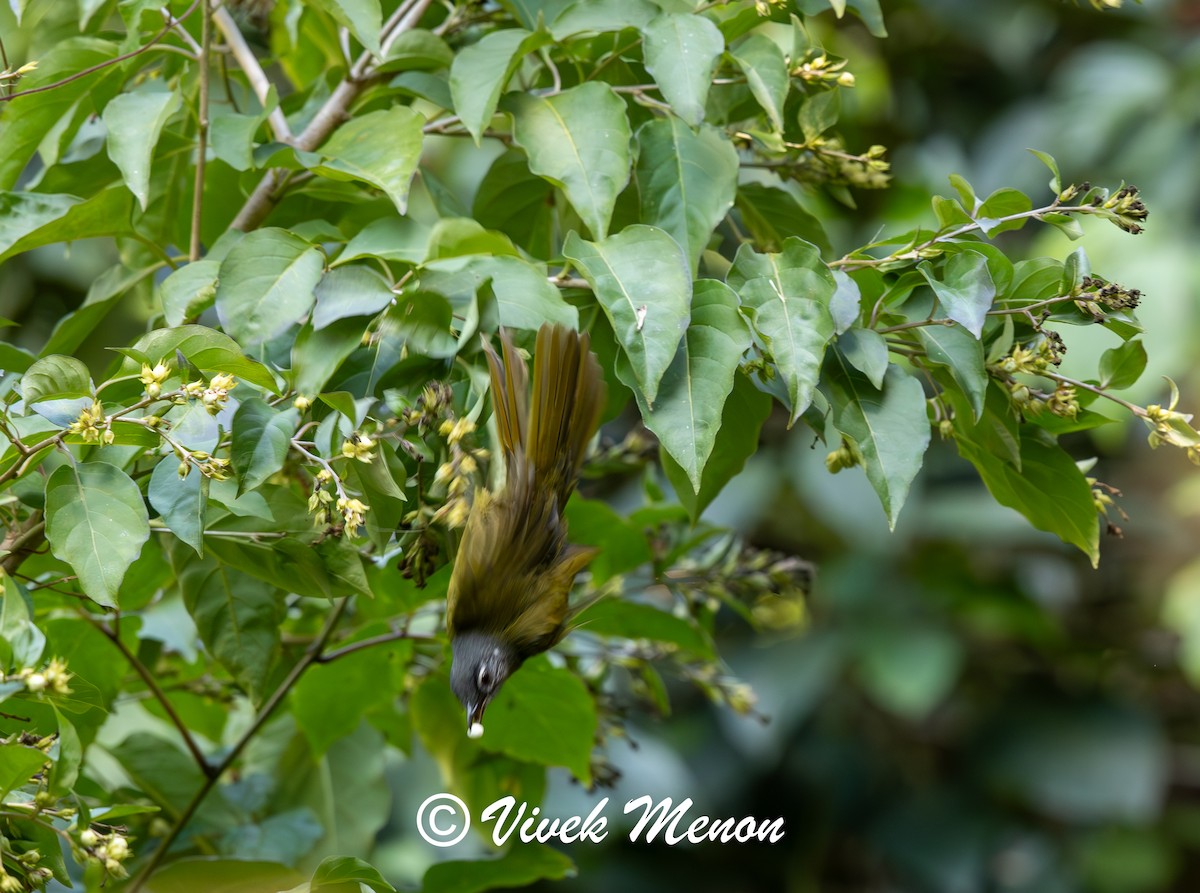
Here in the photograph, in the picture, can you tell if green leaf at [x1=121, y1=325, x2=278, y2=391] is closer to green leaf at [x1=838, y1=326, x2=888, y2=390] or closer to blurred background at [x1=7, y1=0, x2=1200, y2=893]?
green leaf at [x1=838, y1=326, x2=888, y2=390]

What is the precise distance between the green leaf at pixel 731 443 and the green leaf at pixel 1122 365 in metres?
0.26

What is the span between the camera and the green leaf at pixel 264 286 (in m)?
0.96

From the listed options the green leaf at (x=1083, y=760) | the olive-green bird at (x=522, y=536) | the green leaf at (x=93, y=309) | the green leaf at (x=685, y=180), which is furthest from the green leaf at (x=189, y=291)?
the green leaf at (x=1083, y=760)

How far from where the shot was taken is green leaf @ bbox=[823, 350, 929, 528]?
36.2 inches

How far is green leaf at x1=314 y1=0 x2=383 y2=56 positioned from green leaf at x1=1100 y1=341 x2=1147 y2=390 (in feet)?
2.03

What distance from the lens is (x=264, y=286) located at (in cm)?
98

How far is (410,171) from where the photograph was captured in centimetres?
101

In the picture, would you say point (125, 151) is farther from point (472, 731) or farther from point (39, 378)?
point (472, 731)

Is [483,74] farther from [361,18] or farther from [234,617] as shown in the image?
[234,617]

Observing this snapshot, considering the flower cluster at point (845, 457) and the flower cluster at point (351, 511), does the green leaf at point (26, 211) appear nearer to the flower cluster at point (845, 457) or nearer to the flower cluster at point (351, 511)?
the flower cluster at point (351, 511)

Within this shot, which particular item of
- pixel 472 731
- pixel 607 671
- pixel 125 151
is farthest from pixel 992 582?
pixel 125 151

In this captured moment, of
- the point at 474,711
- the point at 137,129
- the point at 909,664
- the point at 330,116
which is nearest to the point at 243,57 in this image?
the point at 330,116

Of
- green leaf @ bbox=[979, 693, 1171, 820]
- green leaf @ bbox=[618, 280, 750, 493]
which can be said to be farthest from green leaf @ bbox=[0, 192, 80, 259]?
green leaf @ bbox=[979, 693, 1171, 820]

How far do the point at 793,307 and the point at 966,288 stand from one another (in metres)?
0.13
